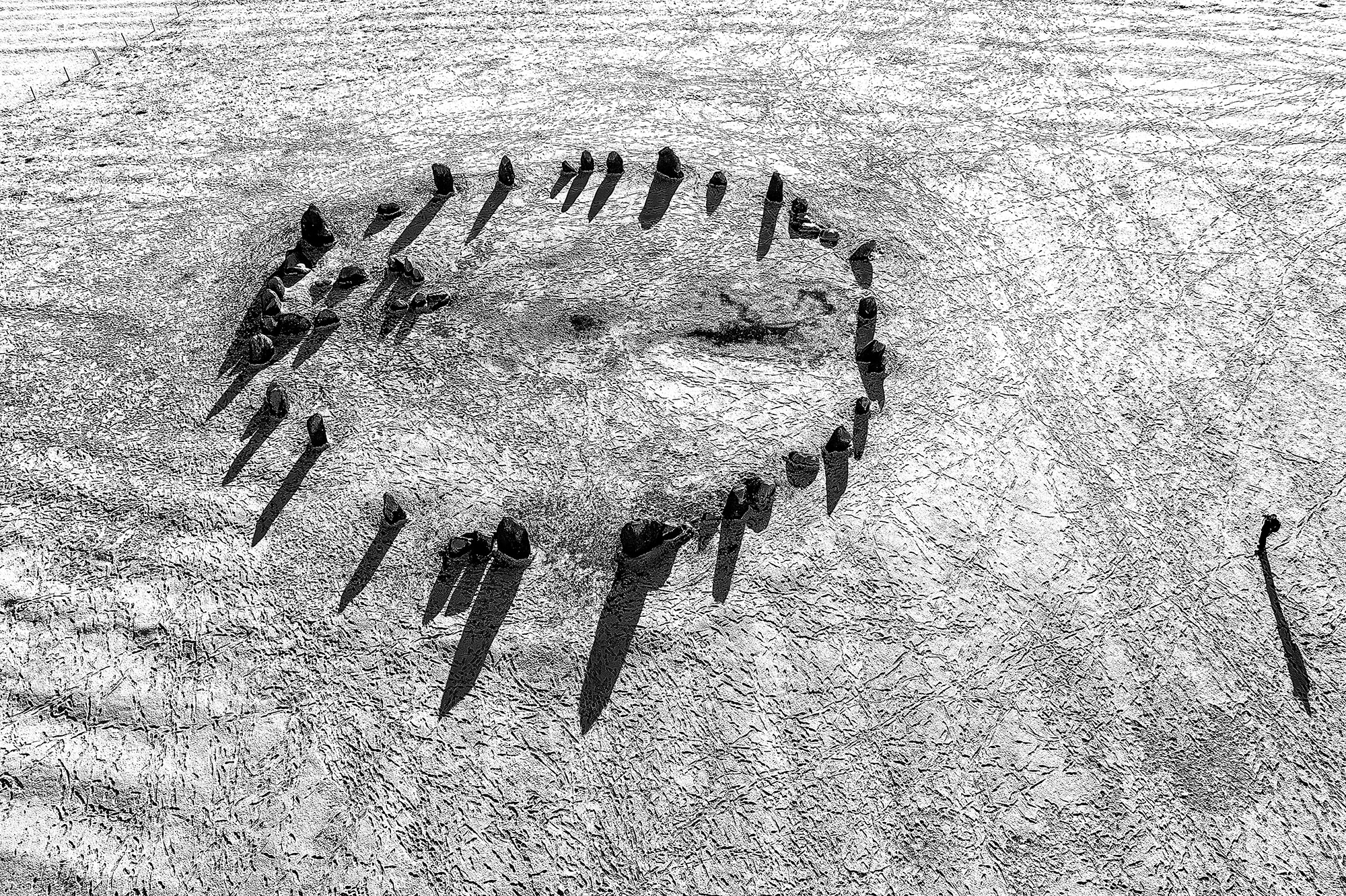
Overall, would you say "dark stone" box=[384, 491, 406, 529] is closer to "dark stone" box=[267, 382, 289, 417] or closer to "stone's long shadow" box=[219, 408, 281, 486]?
"stone's long shadow" box=[219, 408, 281, 486]

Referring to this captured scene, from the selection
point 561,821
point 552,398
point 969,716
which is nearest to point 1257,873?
point 969,716

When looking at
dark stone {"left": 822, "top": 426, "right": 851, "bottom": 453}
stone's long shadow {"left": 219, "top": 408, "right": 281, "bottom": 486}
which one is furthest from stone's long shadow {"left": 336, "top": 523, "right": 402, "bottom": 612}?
dark stone {"left": 822, "top": 426, "right": 851, "bottom": 453}

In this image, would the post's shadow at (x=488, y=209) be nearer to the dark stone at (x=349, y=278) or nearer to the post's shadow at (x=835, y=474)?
the dark stone at (x=349, y=278)

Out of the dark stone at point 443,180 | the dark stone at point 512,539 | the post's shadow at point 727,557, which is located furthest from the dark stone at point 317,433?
the dark stone at point 443,180

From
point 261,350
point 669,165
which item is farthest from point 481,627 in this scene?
point 669,165

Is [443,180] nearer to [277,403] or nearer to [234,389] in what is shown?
[234,389]

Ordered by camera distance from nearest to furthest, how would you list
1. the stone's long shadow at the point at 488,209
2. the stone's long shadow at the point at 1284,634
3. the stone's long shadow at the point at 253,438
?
the stone's long shadow at the point at 1284,634, the stone's long shadow at the point at 253,438, the stone's long shadow at the point at 488,209

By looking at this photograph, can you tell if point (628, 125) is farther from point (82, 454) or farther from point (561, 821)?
point (561, 821)
